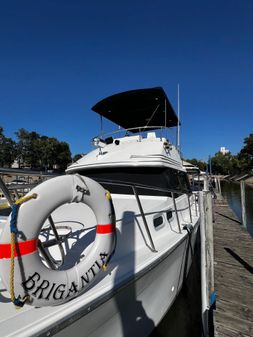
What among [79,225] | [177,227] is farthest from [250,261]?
[79,225]

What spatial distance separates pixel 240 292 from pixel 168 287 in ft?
5.26

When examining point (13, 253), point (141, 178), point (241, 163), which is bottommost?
point (13, 253)

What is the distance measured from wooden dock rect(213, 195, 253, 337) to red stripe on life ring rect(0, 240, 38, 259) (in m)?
2.92

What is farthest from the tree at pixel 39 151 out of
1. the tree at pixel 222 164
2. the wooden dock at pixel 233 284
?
the tree at pixel 222 164

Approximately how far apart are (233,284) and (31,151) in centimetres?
5710

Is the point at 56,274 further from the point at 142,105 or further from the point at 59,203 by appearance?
the point at 142,105

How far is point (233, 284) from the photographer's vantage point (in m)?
4.29

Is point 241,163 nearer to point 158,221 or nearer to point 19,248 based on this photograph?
point 158,221

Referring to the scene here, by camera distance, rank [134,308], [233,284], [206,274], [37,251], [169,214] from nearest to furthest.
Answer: [37,251] < [134,308] < [206,274] < [169,214] < [233,284]

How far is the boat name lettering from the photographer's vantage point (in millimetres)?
1513

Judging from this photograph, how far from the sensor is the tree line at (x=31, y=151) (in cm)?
5110

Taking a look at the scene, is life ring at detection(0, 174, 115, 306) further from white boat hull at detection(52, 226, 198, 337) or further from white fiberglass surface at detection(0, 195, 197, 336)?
white boat hull at detection(52, 226, 198, 337)

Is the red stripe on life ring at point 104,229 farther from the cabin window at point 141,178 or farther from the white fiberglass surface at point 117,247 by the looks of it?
the cabin window at point 141,178

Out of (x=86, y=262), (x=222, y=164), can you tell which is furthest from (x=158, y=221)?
(x=222, y=164)
